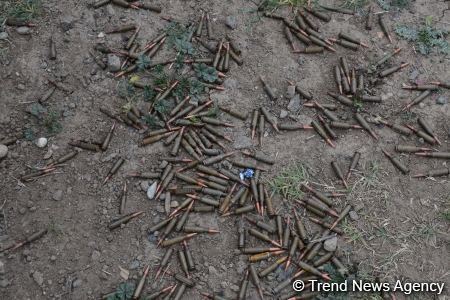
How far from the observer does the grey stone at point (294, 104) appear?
8.38 m

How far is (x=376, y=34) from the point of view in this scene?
9117 millimetres

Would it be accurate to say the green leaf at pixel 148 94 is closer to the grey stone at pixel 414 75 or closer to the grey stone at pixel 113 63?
the grey stone at pixel 113 63

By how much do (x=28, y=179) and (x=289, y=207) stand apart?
3689mm

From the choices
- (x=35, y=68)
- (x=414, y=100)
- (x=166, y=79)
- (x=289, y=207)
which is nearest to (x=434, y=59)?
(x=414, y=100)

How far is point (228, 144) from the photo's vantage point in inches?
316

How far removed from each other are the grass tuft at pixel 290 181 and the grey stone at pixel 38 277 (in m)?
3.34

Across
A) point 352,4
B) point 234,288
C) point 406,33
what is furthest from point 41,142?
point 406,33

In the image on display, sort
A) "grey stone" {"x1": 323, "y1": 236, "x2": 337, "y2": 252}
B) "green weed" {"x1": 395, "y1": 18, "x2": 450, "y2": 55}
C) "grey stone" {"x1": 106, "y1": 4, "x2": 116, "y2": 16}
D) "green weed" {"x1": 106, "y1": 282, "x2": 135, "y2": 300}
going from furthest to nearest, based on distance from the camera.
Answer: "green weed" {"x1": 395, "y1": 18, "x2": 450, "y2": 55} < "grey stone" {"x1": 106, "y1": 4, "x2": 116, "y2": 16} < "grey stone" {"x1": 323, "y1": 236, "x2": 337, "y2": 252} < "green weed" {"x1": 106, "y1": 282, "x2": 135, "y2": 300}

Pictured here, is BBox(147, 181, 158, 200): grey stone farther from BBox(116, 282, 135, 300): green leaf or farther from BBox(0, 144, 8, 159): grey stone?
BBox(0, 144, 8, 159): grey stone

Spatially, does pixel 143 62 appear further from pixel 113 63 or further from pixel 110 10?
pixel 110 10

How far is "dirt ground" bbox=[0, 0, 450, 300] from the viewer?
7148 mm

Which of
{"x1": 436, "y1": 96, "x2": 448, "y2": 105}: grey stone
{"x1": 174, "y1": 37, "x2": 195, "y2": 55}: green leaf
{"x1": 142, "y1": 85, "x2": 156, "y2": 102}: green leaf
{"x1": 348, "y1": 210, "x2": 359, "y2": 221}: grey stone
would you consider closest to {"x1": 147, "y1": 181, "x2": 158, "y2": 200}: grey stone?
{"x1": 142, "y1": 85, "x2": 156, "y2": 102}: green leaf

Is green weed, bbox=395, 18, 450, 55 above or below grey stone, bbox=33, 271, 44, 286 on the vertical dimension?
above

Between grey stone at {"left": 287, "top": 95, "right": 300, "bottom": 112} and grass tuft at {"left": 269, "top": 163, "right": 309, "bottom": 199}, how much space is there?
98 centimetres
